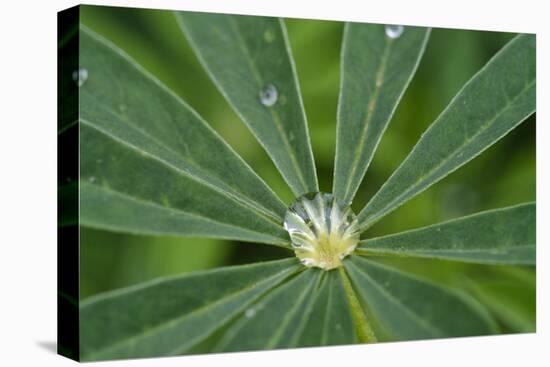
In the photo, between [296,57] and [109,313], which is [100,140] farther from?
[296,57]

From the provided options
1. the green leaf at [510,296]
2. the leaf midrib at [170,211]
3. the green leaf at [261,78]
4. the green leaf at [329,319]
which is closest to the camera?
the leaf midrib at [170,211]

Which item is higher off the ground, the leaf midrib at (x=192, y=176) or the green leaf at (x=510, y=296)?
the leaf midrib at (x=192, y=176)

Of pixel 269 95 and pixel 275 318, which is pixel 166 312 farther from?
pixel 269 95

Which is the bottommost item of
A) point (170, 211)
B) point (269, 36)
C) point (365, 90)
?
point (170, 211)

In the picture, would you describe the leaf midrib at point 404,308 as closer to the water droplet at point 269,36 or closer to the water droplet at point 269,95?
the water droplet at point 269,95

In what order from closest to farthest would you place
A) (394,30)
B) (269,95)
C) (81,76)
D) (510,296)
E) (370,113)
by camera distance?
(81,76)
(269,95)
(370,113)
(394,30)
(510,296)

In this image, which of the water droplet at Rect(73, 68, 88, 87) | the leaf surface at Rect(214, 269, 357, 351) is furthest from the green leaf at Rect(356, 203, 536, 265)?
the water droplet at Rect(73, 68, 88, 87)

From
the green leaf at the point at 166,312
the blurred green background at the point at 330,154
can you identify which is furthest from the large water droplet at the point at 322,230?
the green leaf at the point at 166,312

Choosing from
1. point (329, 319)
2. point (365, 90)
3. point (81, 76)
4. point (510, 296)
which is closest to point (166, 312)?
point (329, 319)
